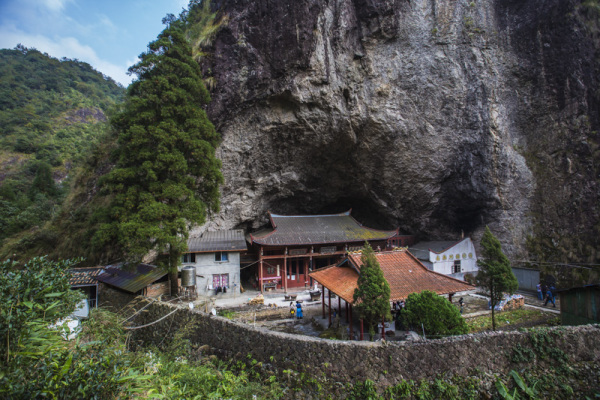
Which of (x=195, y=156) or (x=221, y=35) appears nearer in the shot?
(x=195, y=156)

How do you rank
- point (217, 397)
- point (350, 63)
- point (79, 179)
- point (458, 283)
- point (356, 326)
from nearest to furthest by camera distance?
point (217, 397) < point (458, 283) < point (356, 326) < point (79, 179) < point (350, 63)

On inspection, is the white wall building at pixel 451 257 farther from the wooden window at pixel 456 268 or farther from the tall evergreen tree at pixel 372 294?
the tall evergreen tree at pixel 372 294

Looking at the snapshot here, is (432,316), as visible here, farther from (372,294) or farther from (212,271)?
(212,271)

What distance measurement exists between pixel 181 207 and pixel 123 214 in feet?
7.53

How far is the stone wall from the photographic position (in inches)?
260

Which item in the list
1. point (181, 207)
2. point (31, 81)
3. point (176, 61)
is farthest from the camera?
point (31, 81)

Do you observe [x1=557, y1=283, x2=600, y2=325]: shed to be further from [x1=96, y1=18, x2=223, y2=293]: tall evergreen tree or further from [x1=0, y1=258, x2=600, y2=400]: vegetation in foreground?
[x1=96, y1=18, x2=223, y2=293]: tall evergreen tree

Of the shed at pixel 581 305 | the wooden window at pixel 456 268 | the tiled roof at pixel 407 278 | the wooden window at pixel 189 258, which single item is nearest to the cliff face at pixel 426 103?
the wooden window at pixel 456 268

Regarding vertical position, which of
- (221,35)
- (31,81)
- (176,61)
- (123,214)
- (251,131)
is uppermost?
(31,81)

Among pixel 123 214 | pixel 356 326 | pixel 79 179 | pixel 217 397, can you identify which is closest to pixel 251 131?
pixel 123 214

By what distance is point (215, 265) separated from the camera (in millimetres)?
17125

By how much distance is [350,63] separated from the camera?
1969 centimetres

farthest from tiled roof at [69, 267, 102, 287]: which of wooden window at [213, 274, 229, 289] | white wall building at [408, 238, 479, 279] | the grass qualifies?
white wall building at [408, 238, 479, 279]

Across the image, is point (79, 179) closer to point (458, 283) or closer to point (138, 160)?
point (138, 160)
